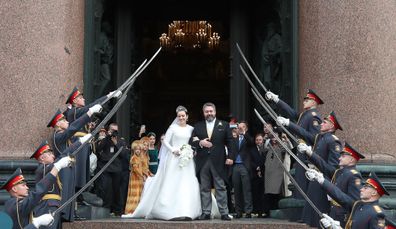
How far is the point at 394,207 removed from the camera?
13.4 meters

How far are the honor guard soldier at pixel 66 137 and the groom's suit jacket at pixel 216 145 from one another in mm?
2539

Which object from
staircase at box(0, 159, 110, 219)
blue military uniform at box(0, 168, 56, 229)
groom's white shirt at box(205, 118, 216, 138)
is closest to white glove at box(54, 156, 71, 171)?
blue military uniform at box(0, 168, 56, 229)

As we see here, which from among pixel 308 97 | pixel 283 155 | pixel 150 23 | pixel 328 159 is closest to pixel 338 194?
pixel 328 159

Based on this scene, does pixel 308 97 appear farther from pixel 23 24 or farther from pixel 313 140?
pixel 23 24

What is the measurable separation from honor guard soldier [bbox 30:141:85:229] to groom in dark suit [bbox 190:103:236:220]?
3.17m

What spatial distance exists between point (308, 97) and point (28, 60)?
4710 mm

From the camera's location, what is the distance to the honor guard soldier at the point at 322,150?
1293 centimetres

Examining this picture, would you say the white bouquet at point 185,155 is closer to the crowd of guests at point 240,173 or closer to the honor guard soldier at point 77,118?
the crowd of guests at point 240,173

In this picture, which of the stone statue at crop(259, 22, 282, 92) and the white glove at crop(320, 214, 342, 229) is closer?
the white glove at crop(320, 214, 342, 229)

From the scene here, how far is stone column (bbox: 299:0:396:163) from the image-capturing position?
46.6 feet

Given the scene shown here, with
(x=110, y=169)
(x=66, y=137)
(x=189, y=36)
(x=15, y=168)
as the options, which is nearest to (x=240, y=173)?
(x=110, y=169)

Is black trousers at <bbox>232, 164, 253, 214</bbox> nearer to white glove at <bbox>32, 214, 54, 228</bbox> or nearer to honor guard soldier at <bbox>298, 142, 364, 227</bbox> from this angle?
honor guard soldier at <bbox>298, 142, 364, 227</bbox>

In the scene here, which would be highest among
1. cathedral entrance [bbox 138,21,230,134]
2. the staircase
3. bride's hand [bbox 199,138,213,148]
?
cathedral entrance [bbox 138,21,230,134]

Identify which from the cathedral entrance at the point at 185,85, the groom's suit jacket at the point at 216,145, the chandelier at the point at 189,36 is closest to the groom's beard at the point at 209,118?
the groom's suit jacket at the point at 216,145
